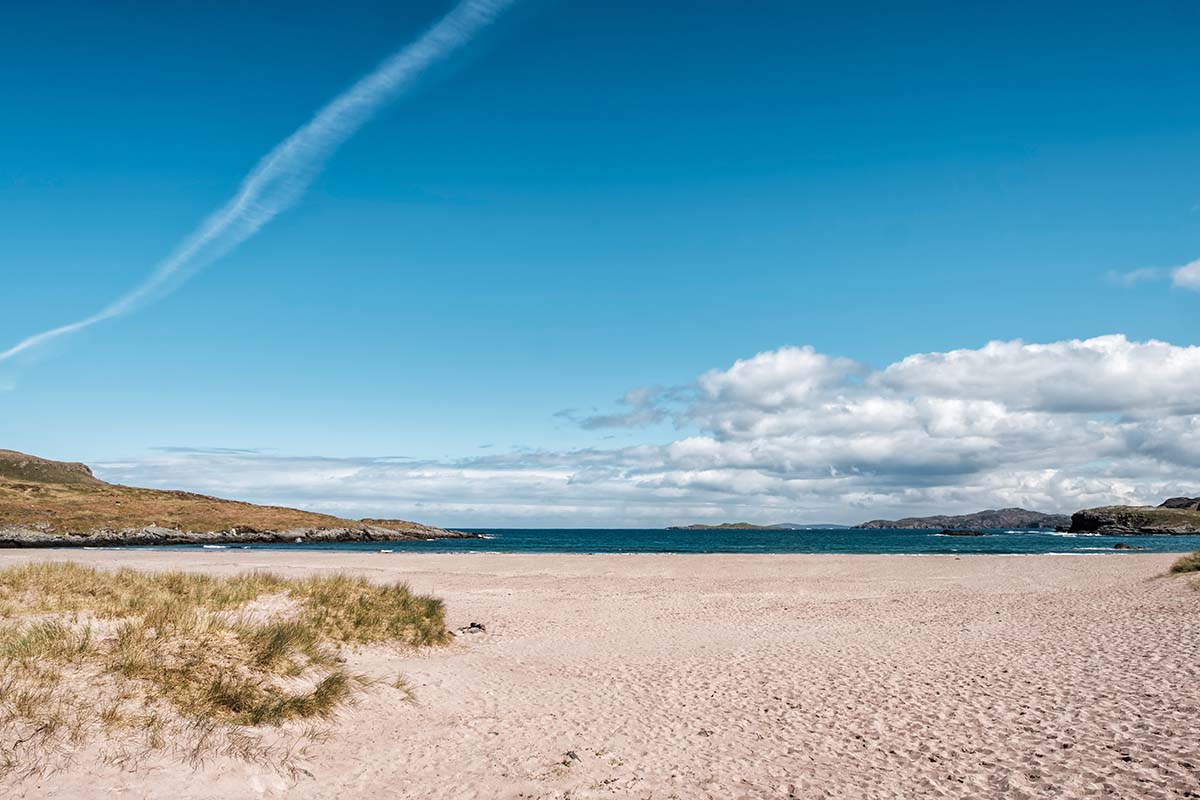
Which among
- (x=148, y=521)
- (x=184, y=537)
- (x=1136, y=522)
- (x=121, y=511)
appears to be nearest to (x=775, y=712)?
(x=184, y=537)

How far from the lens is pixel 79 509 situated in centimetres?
9281

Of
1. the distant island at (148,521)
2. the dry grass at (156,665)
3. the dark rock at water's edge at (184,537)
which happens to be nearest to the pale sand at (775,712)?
the dry grass at (156,665)

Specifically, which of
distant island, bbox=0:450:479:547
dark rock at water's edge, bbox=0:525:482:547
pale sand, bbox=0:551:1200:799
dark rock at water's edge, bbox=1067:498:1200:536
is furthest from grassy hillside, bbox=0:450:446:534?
dark rock at water's edge, bbox=1067:498:1200:536

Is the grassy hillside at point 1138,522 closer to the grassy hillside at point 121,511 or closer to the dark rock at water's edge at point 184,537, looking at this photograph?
the dark rock at water's edge at point 184,537

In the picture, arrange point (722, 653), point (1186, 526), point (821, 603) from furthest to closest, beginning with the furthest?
point (1186, 526), point (821, 603), point (722, 653)

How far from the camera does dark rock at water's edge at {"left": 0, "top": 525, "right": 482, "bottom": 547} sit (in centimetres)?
7656

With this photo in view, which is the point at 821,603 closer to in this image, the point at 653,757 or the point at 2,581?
the point at 653,757

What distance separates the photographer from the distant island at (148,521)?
82438 mm

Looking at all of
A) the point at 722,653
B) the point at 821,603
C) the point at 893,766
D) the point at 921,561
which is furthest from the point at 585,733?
the point at 921,561

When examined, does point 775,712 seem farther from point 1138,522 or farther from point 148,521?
point 1138,522

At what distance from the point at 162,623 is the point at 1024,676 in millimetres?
15751

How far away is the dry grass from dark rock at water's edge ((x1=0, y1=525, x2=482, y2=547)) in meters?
75.2

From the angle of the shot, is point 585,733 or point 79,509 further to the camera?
point 79,509

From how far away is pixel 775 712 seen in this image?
1215 centimetres
